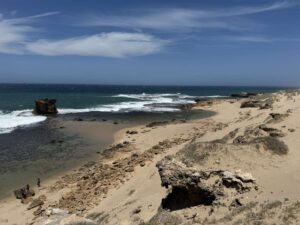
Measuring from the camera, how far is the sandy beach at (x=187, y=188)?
10.5 meters

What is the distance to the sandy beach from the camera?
10.5m

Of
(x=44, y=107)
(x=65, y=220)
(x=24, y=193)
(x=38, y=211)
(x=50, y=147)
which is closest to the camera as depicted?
(x=65, y=220)

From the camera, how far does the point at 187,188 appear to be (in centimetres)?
Result: 1155

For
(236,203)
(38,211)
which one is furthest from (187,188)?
(38,211)

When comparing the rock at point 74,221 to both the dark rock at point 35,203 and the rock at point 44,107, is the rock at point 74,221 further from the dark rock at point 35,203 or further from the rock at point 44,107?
the rock at point 44,107

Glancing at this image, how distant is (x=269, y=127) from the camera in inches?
791

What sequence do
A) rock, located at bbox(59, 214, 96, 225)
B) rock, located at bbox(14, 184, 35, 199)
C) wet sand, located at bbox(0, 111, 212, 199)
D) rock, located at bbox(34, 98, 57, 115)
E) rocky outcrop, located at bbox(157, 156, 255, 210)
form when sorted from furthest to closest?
1. rock, located at bbox(34, 98, 57, 115)
2. wet sand, located at bbox(0, 111, 212, 199)
3. rock, located at bbox(14, 184, 35, 199)
4. rocky outcrop, located at bbox(157, 156, 255, 210)
5. rock, located at bbox(59, 214, 96, 225)

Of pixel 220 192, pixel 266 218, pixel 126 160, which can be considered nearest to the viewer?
pixel 266 218

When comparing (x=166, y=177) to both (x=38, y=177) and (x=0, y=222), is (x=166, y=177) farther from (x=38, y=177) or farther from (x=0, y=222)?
(x=38, y=177)

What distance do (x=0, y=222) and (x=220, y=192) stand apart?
8669 mm

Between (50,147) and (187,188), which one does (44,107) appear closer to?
(50,147)

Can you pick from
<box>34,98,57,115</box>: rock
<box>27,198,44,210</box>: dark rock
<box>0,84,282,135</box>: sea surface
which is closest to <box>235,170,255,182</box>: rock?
<box>27,198,44,210</box>: dark rock

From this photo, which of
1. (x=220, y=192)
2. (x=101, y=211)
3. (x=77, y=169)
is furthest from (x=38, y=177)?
(x=220, y=192)

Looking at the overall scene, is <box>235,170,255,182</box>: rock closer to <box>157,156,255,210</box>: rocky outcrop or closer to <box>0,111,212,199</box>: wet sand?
<box>157,156,255,210</box>: rocky outcrop
